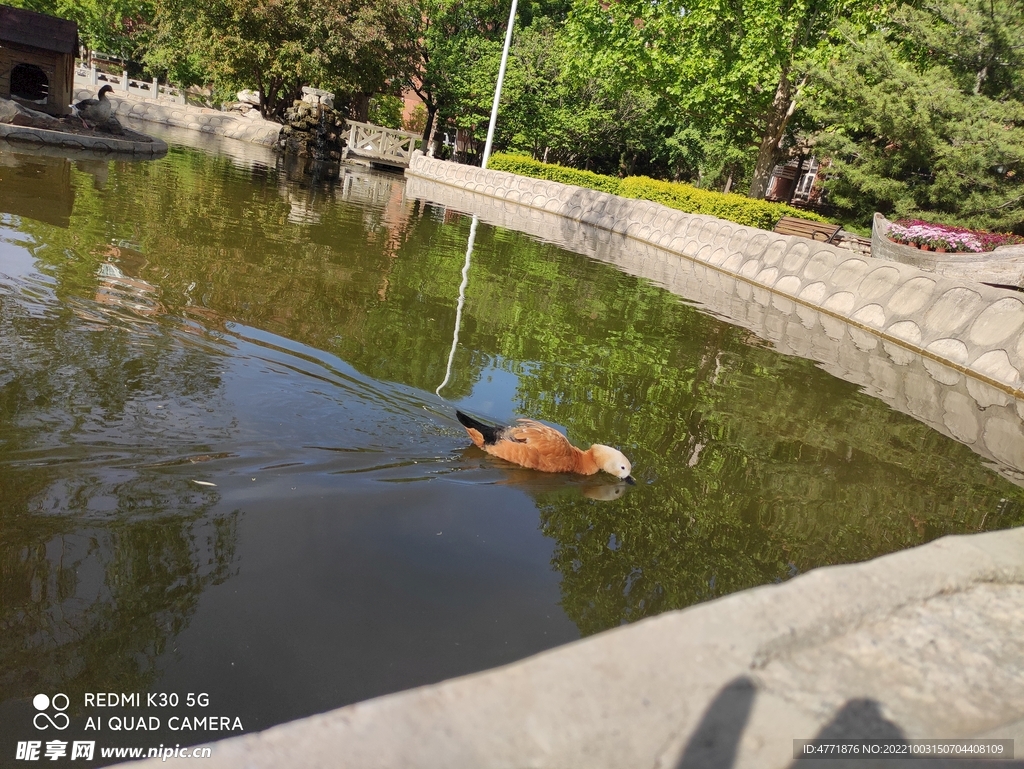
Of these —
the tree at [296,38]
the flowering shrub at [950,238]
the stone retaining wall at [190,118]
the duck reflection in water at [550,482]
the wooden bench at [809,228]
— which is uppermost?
the tree at [296,38]

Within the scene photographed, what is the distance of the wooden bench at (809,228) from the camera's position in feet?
64.4

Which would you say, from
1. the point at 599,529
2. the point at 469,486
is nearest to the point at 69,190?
the point at 469,486

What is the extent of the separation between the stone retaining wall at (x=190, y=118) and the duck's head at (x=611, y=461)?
109 feet

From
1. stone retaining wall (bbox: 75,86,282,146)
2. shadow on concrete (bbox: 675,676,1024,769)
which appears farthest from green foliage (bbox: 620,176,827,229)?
shadow on concrete (bbox: 675,676,1024,769)

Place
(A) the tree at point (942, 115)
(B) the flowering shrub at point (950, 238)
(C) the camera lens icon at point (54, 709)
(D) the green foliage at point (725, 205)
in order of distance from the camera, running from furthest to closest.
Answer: (D) the green foliage at point (725, 205)
(A) the tree at point (942, 115)
(B) the flowering shrub at point (950, 238)
(C) the camera lens icon at point (54, 709)

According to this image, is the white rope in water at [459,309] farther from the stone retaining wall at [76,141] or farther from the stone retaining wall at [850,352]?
the stone retaining wall at [76,141]

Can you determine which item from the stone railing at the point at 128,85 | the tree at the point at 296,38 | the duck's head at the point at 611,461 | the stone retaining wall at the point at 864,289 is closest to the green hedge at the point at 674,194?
the stone retaining wall at the point at 864,289

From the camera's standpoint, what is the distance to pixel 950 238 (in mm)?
17062

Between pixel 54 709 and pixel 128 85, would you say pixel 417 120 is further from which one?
pixel 54 709

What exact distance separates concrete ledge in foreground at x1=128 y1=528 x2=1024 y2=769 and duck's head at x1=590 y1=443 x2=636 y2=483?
2.23 meters

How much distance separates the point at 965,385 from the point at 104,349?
382 inches

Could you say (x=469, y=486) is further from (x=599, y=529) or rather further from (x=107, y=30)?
(x=107, y=30)

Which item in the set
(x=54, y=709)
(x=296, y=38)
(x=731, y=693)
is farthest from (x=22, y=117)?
(x=731, y=693)

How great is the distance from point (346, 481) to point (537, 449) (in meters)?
1.20
